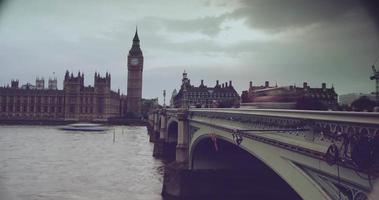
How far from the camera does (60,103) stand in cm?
13412

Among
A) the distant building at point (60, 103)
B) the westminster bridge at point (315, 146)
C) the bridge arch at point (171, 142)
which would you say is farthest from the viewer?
the distant building at point (60, 103)

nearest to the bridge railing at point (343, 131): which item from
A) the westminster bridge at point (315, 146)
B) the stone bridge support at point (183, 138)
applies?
the westminster bridge at point (315, 146)

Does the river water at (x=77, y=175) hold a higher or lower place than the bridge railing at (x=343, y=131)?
lower

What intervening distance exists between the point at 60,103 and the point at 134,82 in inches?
1042

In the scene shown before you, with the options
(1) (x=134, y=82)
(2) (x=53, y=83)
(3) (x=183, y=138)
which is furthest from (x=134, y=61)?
(3) (x=183, y=138)

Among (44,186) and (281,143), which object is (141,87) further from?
(281,143)

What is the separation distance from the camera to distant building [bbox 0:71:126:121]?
132500 mm

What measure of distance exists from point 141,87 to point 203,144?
412 feet

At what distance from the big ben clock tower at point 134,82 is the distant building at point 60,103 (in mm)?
11004

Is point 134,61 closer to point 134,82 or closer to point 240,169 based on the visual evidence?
point 134,82

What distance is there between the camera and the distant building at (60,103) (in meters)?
132

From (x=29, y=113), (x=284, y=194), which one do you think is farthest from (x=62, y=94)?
(x=284, y=194)

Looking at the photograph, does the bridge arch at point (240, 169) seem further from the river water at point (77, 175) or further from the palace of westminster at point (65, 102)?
the palace of westminster at point (65, 102)

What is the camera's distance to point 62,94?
134875 millimetres
